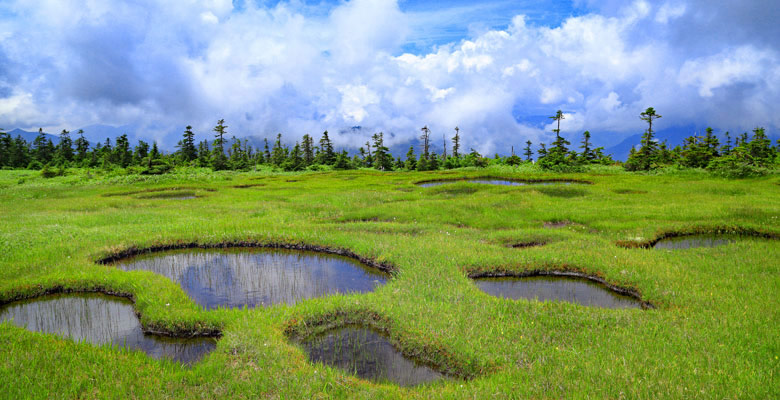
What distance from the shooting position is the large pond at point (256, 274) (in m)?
12.0

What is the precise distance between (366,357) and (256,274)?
7015 millimetres

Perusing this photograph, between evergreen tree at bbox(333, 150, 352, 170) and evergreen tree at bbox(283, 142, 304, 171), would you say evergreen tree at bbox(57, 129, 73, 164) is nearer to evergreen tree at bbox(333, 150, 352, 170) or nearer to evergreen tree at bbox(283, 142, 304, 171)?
evergreen tree at bbox(283, 142, 304, 171)

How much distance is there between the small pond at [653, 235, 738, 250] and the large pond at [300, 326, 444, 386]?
13339 mm

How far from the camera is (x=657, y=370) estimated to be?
6.81 metres

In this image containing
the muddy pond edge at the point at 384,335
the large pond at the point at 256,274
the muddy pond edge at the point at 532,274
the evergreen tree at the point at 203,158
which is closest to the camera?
the muddy pond edge at the point at 384,335

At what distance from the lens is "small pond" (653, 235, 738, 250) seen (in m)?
16.5

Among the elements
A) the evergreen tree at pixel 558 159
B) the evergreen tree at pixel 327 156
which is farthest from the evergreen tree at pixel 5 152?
the evergreen tree at pixel 558 159

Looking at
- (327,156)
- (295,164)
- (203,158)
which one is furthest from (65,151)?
(327,156)

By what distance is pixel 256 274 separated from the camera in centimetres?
1392

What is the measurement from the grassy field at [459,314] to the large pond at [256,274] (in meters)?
0.93

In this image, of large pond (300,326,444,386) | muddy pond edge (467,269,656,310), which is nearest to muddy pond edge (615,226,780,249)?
muddy pond edge (467,269,656,310)

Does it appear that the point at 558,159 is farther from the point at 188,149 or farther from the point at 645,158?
the point at 188,149

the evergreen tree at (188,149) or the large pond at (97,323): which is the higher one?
the evergreen tree at (188,149)

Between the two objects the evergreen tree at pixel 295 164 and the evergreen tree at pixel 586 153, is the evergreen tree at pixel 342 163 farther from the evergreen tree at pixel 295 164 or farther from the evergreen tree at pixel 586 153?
the evergreen tree at pixel 586 153
